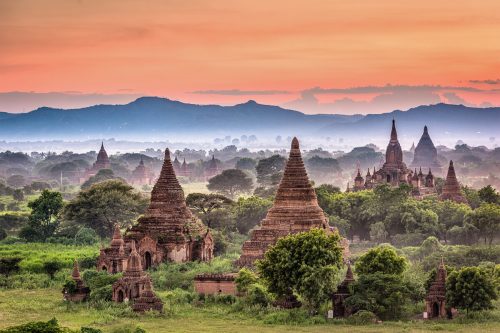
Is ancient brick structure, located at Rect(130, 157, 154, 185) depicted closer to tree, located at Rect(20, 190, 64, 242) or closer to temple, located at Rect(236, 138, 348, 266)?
tree, located at Rect(20, 190, 64, 242)

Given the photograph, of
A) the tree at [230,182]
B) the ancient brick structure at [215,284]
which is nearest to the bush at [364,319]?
the ancient brick structure at [215,284]

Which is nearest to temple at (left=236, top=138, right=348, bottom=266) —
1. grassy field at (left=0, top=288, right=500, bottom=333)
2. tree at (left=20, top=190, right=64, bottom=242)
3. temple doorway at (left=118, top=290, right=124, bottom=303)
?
grassy field at (left=0, top=288, right=500, bottom=333)

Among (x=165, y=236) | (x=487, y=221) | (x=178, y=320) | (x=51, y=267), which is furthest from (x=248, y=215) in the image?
(x=178, y=320)

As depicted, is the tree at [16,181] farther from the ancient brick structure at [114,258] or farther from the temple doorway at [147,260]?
the ancient brick structure at [114,258]

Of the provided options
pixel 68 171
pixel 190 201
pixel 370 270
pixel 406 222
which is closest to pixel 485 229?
pixel 406 222

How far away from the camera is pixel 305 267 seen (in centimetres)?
4331

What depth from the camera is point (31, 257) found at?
5959 centimetres

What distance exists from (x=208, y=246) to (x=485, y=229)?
19.6 meters

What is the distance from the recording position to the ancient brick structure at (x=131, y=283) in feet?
152

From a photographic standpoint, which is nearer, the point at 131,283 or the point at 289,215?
the point at 131,283

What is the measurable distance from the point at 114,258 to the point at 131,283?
6989 mm

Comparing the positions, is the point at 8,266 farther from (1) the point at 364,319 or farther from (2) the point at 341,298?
(1) the point at 364,319

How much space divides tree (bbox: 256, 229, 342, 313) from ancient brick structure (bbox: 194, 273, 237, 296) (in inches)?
125

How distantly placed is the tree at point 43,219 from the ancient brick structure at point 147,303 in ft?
97.7
